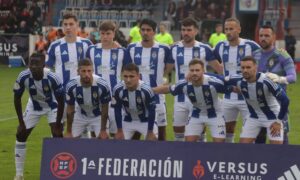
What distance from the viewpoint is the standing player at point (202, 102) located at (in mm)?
11742

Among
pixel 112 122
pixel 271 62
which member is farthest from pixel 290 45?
pixel 271 62

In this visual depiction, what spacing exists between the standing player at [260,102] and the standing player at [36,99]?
2.35 meters

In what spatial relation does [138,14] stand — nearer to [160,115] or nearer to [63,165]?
[160,115]

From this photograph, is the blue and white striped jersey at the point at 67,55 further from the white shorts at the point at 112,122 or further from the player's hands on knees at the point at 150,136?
the player's hands on knees at the point at 150,136

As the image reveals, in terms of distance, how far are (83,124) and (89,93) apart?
1.82ft

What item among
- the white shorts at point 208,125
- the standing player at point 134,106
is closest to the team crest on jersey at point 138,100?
the standing player at point 134,106

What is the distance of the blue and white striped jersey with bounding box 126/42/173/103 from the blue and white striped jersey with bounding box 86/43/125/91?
0.16m

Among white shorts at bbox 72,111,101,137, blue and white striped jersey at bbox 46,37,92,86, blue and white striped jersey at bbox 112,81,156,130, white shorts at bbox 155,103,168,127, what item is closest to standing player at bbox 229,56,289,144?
blue and white striped jersey at bbox 112,81,156,130

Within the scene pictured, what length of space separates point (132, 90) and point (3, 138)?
5.00 metres

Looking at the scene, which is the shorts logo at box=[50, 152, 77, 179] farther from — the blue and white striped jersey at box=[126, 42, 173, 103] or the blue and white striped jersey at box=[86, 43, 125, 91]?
the blue and white striped jersey at box=[126, 42, 173, 103]

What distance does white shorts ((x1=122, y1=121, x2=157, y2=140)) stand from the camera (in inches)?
471

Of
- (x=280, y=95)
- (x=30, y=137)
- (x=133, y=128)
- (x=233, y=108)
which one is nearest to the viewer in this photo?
(x=280, y=95)

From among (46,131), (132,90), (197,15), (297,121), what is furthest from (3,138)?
(197,15)

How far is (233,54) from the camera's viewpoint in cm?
1299
